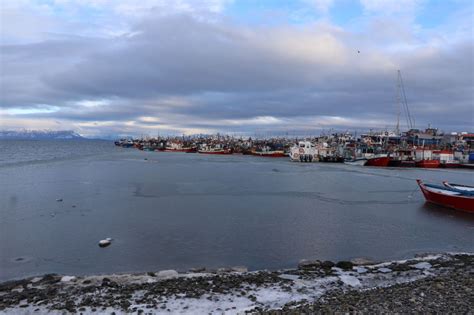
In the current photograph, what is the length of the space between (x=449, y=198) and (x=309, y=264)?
14580 mm

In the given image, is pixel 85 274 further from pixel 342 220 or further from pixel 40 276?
pixel 342 220

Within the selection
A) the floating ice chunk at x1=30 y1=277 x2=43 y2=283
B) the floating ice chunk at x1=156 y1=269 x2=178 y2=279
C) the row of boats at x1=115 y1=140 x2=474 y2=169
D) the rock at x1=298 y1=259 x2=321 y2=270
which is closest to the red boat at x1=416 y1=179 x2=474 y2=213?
the rock at x1=298 y1=259 x2=321 y2=270

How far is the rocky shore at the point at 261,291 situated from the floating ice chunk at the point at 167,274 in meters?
0.02

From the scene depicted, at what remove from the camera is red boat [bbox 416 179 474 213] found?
2052 cm

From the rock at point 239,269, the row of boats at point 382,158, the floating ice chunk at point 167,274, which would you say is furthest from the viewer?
→ the row of boats at point 382,158

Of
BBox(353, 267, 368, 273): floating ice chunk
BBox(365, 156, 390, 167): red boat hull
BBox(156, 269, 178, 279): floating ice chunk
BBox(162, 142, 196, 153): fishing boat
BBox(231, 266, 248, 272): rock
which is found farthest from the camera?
BBox(162, 142, 196, 153): fishing boat

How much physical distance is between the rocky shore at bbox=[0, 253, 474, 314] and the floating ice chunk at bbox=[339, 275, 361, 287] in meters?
0.02

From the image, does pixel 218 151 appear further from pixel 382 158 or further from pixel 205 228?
pixel 205 228

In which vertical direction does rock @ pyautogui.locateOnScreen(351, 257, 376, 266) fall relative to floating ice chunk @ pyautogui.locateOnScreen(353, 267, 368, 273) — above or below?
below

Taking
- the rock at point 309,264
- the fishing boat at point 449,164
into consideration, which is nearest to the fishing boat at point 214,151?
the fishing boat at point 449,164

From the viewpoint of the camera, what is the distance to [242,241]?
1373cm

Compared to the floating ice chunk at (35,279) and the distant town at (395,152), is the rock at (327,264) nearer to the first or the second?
the floating ice chunk at (35,279)

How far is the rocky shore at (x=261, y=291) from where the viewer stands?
741cm

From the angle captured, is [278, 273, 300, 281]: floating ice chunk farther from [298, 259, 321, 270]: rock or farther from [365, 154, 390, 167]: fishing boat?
[365, 154, 390, 167]: fishing boat
